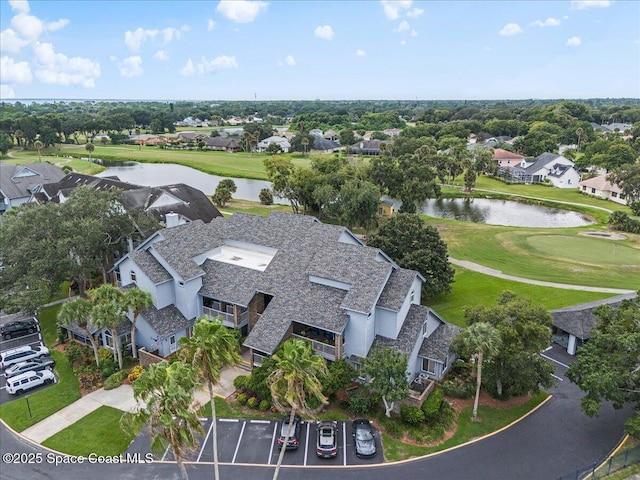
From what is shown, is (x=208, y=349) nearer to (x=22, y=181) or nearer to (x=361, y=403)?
(x=361, y=403)

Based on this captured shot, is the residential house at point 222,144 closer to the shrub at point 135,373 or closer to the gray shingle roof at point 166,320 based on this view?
the gray shingle roof at point 166,320

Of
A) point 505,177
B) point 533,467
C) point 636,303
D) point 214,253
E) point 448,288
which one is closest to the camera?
point 533,467

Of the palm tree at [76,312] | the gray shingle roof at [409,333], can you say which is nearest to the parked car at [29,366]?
the palm tree at [76,312]

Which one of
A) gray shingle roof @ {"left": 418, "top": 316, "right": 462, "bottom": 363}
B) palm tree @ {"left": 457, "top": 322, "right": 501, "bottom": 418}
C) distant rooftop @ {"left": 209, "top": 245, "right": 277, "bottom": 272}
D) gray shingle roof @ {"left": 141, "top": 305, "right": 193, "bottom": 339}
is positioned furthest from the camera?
distant rooftop @ {"left": 209, "top": 245, "right": 277, "bottom": 272}

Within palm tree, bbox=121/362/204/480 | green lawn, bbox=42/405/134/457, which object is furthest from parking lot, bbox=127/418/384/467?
palm tree, bbox=121/362/204/480

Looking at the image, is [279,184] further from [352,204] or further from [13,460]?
[13,460]

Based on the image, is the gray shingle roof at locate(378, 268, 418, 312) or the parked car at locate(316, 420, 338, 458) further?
the gray shingle roof at locate(378, 268, 418, 312)

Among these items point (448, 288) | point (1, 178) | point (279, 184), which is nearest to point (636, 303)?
point (448, 288)

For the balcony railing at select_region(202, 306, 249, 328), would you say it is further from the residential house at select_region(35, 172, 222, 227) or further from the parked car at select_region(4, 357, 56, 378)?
the residential house at select_region(35, 172, 222, 227)
